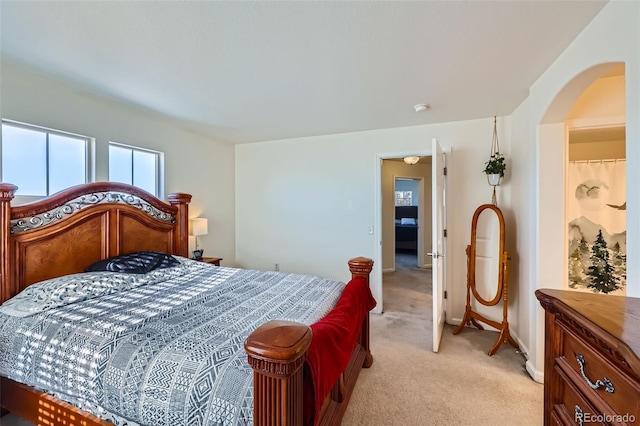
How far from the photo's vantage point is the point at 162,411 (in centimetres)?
106

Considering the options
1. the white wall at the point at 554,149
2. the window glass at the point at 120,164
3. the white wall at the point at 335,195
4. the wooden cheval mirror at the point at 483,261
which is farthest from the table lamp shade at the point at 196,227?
the white wall at the point at 554,149

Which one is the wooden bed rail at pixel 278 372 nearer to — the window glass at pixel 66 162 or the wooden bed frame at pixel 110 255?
the wooden bed frame at pixel 110 255

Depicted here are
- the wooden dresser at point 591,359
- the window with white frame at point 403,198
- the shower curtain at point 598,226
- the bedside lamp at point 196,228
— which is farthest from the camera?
the window with white frame at point 403,198

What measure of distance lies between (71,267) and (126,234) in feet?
1.66

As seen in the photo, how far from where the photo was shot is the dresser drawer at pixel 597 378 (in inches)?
25.0

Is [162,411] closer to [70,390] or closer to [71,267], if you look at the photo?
[70,390]

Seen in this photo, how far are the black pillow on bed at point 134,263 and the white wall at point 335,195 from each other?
178 centimetres

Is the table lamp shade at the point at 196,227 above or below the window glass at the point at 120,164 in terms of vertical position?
below

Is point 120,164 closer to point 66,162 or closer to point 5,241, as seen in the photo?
point 66,162

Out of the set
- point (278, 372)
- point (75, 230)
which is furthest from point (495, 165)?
point (75, 230)

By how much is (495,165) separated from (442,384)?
87.5 inches

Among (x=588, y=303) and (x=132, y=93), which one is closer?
(x=588, y=303)

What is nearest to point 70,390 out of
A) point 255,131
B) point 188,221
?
point 188,221

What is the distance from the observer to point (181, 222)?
319cm
